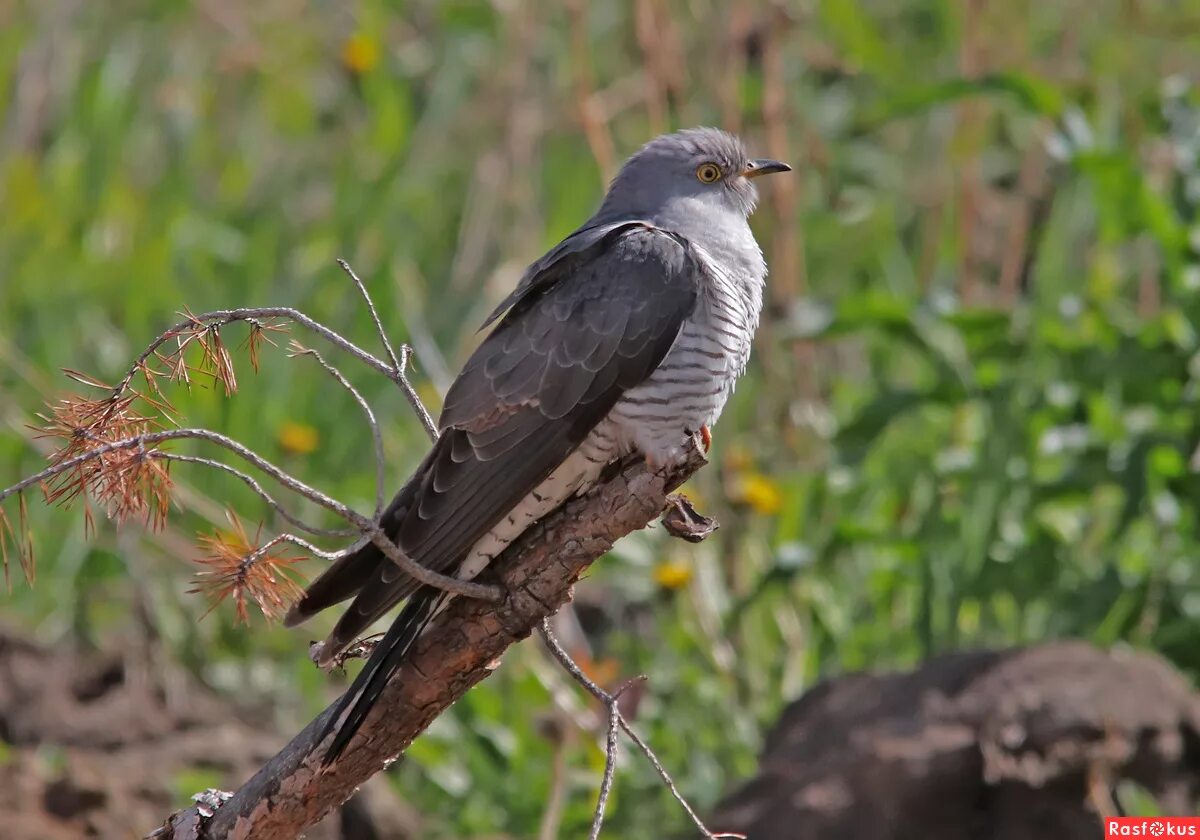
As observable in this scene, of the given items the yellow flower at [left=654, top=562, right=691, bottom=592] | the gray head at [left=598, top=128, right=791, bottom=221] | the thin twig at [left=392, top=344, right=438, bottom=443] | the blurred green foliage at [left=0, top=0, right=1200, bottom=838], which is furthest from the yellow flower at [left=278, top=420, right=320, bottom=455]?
the thin twig at [left=392, top=344, right=438, bottom=443]

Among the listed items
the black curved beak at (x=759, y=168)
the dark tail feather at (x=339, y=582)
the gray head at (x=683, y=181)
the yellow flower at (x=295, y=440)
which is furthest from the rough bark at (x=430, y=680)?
the yellow flower at (x=295, y=440)

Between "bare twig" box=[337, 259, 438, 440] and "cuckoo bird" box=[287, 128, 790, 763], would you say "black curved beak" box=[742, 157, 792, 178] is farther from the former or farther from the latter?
"bare twig" box=[337, 259, 438, 440]

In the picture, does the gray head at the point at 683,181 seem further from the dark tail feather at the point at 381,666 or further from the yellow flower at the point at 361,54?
the yellow flower at the point at 361,54

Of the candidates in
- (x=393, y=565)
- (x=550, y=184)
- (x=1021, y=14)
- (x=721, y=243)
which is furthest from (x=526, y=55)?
(x=393, y=565)

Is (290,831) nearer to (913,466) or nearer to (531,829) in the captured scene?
(531,829)

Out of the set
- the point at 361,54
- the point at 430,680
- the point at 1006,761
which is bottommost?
the point at 1006,761

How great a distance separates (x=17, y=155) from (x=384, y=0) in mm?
1944

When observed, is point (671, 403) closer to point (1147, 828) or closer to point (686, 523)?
point (686, 523)

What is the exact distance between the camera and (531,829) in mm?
4359

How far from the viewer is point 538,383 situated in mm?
3061

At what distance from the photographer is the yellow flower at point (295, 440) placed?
17.1 ft

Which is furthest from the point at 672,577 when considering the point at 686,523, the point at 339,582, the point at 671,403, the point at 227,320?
the point at 227,320

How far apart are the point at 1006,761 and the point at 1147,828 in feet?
1.17

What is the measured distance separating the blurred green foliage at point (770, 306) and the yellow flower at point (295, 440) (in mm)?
15
